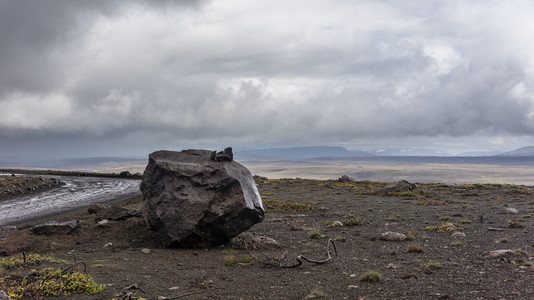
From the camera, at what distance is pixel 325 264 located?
12.1 meters

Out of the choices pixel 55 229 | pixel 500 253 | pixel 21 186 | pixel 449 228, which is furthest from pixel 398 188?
pixel 21 186

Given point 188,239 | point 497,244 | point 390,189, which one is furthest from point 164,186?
point 390,189

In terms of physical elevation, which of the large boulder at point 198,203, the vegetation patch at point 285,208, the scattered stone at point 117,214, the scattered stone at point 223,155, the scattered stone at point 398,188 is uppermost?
the scattered stone at point 223,155

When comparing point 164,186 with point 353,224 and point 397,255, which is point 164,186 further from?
point 353,224

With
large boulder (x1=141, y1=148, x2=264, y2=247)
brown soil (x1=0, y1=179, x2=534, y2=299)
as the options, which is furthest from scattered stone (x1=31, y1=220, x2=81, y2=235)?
large boulder (x1=141, y1=148, x2=264, y2=247)

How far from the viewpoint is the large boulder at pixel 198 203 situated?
46.6ft

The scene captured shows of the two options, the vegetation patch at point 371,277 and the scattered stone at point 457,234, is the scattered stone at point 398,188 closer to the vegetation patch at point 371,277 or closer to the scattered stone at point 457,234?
the scattered stone at point 457,234

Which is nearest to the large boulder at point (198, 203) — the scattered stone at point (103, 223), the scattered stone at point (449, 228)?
the scattered stone at point (103, 223)

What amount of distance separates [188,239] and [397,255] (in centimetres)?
798

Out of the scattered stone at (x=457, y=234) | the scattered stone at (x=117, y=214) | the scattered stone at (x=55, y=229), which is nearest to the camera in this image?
the scattered stone at (x=457, y=234)

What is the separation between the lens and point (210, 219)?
46.8 ft

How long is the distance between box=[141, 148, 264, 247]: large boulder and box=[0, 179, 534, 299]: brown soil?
2.73ft

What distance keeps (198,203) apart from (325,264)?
543 cm

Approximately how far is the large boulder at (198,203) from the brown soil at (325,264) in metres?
0.83
